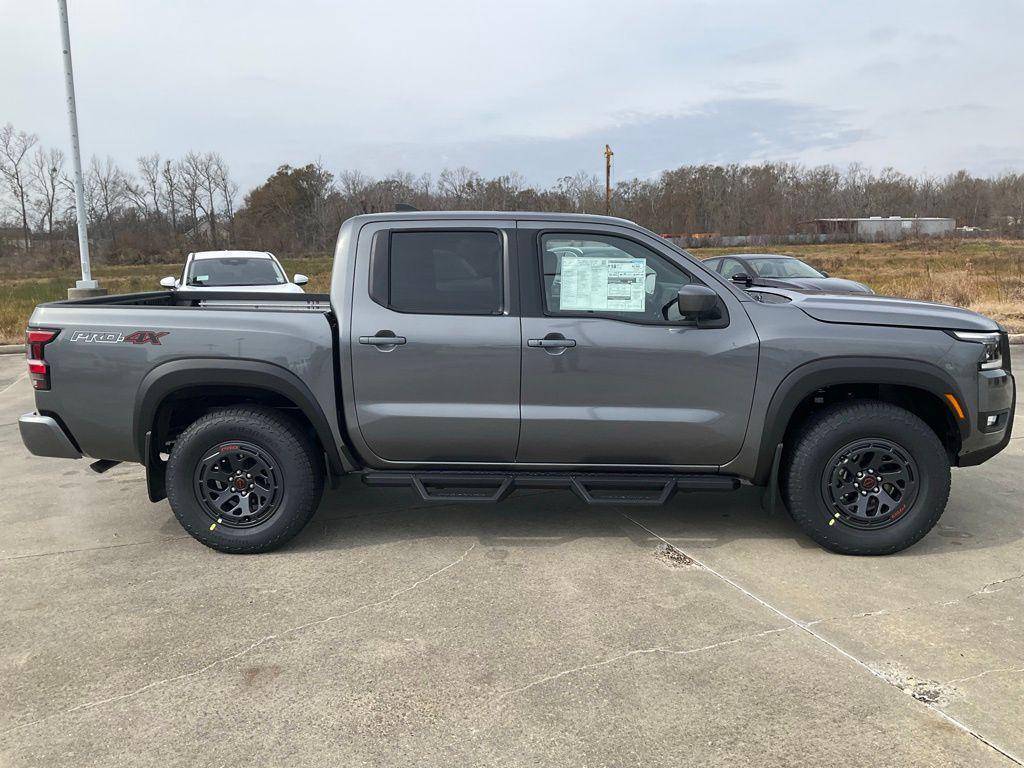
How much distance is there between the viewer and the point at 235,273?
11836 mm

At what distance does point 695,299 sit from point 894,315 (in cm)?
113

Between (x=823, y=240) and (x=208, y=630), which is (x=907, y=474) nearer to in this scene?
(x=208, y=630)

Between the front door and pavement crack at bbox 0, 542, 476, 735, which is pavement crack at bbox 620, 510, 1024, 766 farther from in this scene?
pavement crack at bbox 0, 542, 476, 735

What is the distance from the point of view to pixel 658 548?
4.31 metres

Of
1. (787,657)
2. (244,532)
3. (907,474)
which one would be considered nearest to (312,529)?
(244,532)

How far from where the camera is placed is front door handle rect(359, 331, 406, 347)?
406 centimetres

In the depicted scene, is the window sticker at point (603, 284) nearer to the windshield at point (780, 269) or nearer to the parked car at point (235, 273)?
the parked car at point (235, 273)

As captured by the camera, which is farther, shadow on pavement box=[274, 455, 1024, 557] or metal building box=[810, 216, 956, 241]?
metal building box=[810, 216, 956, 241]

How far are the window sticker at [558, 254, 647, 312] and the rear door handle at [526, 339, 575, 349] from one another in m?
0.20

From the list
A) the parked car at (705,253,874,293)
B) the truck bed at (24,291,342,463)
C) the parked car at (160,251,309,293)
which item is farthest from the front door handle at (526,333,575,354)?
the parked car at (705,253,874,293)

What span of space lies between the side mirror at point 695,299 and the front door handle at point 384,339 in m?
1.51

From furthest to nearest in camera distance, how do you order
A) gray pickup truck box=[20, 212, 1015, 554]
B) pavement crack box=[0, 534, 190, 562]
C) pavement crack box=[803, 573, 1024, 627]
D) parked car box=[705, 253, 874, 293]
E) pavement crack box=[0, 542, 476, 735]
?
parked car box=[705, 253, 874, 293], pavement crack box=[0, 534, 190, 562], gray pickup truck box=[20, 212, 1015, 554], pavement crack box=[803, 573, 1024, 627], pavement crack box=[0, 542, 476, 735]

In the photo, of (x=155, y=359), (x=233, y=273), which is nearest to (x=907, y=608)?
(x=155, y=359)

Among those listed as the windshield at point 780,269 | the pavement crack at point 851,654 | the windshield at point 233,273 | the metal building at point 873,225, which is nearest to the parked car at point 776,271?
the windshield at point 780,269
